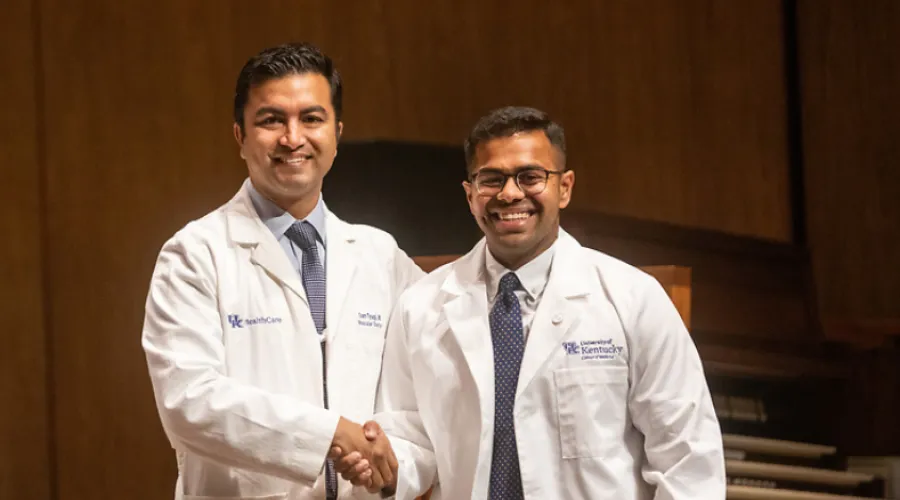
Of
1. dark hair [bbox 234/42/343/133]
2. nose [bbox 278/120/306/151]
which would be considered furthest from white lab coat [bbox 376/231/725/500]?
dark hair [bbox 234/42/343/133]

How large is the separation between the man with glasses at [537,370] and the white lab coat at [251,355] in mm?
104

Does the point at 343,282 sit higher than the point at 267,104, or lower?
lower

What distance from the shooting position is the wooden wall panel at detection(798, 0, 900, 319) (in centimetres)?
489

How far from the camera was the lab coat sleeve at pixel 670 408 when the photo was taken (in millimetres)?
2281

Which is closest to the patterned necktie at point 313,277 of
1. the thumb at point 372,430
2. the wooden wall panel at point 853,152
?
the thumb at point 372,430

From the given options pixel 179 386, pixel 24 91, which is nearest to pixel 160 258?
pixel 179 386

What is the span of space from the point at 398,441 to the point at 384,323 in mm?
297

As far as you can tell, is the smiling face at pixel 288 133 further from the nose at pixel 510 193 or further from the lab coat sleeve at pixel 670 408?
the lab coat sleeve at pixel 670 408

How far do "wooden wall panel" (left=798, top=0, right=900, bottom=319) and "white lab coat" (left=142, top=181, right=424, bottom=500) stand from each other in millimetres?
2911

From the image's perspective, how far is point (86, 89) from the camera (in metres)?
4.16

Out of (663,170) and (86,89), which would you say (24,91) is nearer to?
(86,89)

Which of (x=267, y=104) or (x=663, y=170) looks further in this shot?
(x=663, y=170)

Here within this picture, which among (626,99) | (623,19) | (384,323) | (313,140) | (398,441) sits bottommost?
(398,441)

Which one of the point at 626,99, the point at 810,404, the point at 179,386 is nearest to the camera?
the point at 179,386
